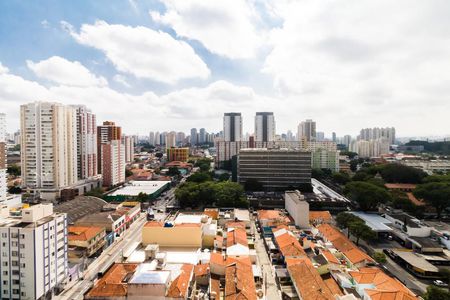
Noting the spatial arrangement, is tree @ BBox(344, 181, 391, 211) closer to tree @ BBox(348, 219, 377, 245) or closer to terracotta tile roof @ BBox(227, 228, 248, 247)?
tree @ BBox(348, 219, 377, 245)

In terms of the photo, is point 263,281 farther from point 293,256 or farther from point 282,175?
point 282,175

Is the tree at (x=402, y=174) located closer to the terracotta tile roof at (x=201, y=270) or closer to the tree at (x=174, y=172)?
the tree at (x=174, y=172)

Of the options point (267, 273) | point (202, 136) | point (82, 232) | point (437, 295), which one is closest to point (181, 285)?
point (267, 273)

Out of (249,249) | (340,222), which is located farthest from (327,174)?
(249,249)

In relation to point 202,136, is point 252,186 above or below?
below

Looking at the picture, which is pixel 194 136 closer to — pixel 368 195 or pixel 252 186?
pixel 252 186

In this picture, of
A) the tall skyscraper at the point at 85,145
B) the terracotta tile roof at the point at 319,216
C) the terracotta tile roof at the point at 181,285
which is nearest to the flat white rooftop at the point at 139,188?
the tall skyscraper at the point at 85,145

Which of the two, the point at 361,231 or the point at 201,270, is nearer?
the point at 201,270

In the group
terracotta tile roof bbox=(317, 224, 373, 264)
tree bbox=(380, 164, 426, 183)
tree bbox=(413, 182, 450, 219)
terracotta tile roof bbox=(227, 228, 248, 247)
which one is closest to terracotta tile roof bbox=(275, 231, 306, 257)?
terracotta tile roof bbox=(227, 228, 248, 247)
